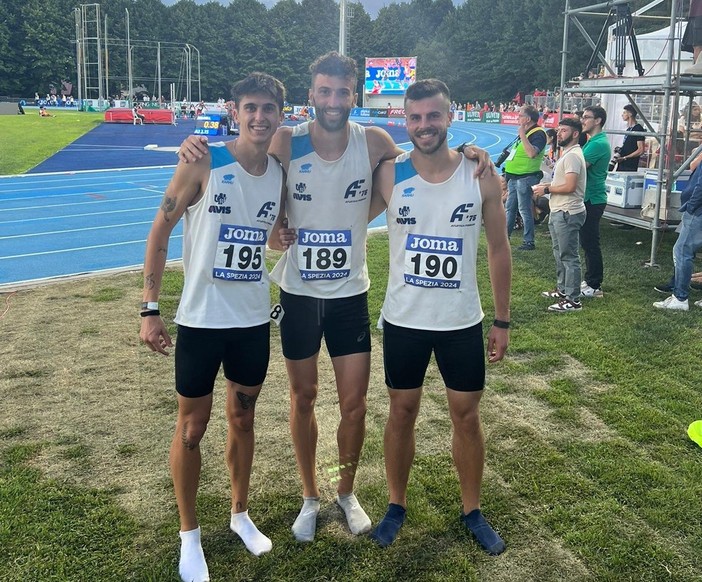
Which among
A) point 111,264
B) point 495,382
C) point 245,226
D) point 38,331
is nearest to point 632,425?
point 495,382

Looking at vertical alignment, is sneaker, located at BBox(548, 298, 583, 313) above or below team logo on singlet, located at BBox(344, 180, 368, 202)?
below

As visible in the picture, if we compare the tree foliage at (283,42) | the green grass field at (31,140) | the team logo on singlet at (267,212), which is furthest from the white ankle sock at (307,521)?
the tree foliage at (283,42)

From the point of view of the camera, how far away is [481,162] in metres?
3.15

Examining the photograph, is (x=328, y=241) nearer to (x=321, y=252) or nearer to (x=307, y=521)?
(x=321, y=252)

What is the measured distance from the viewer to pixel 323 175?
3.24 m

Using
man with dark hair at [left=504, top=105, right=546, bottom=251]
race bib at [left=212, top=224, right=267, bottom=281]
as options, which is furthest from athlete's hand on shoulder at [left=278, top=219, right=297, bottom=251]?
man with dark hair at [left=504, top=105, right=546, bottom=251]

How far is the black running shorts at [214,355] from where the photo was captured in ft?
9.80

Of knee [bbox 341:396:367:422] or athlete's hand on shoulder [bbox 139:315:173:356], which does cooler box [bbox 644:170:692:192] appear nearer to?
knee [bbox 341:396:367:422]

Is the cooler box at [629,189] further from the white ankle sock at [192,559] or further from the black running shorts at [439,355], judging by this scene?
the white ankle sock at [192,559]

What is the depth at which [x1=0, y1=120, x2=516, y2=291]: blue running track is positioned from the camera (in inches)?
379

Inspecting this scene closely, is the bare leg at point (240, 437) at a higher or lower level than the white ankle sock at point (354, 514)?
higher

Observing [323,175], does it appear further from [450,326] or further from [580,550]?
[580,550]

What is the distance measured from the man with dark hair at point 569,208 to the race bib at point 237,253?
4.91m

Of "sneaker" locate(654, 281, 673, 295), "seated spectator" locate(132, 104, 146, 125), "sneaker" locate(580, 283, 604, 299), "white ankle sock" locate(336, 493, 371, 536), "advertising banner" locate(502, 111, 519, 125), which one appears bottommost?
"white ankle sock" locate(336, 493, 371, 536)
